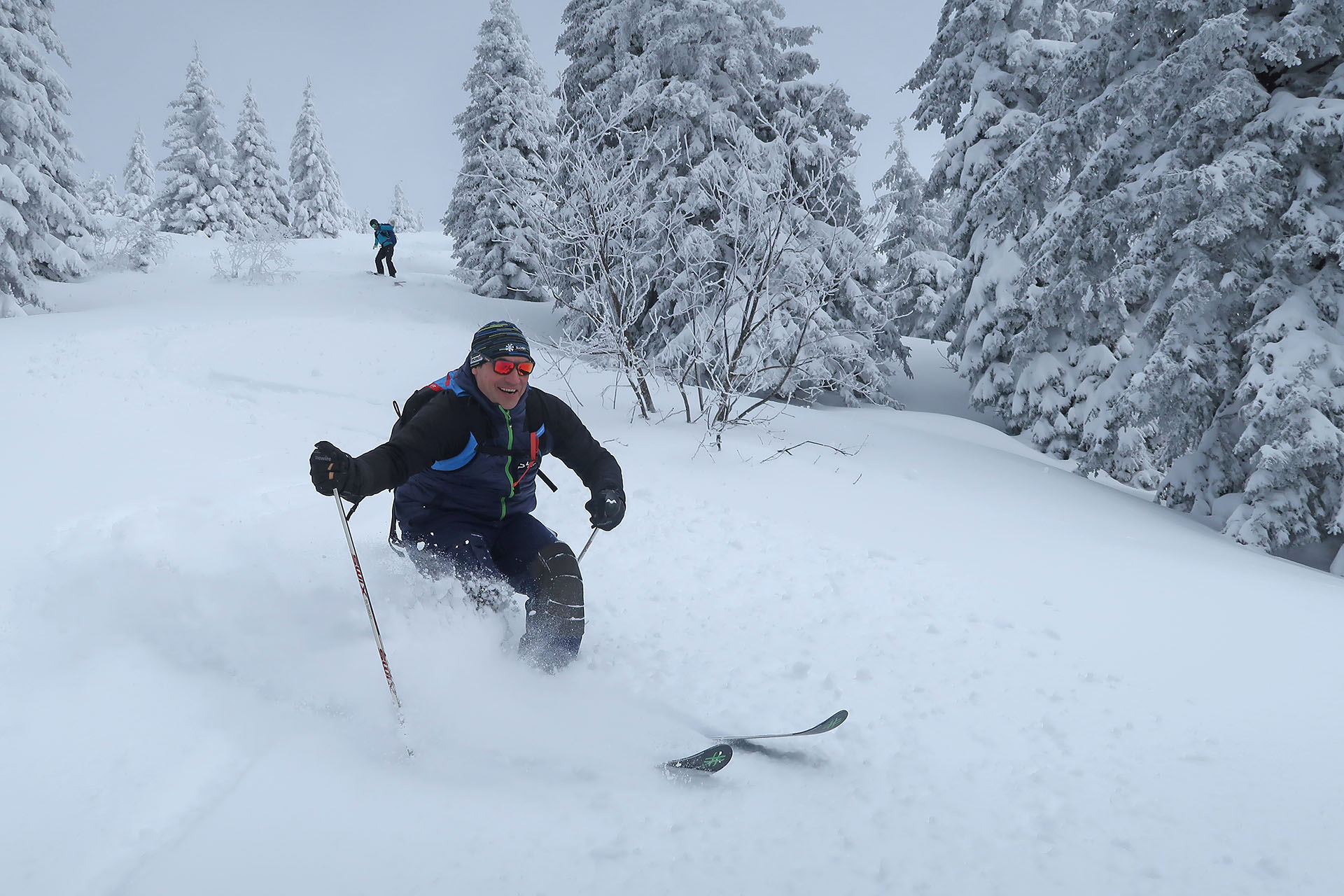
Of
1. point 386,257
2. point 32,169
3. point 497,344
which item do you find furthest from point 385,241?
point 497,344

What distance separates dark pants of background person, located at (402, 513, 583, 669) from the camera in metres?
3.81

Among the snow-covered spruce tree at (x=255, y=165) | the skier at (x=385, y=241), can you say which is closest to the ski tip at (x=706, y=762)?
the skier at (x=385, y=241)

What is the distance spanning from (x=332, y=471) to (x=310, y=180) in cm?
5525

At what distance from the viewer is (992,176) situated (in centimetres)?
1463

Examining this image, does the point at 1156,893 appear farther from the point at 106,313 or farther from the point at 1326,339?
the point at 106,313

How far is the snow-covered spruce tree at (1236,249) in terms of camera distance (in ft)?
26.4

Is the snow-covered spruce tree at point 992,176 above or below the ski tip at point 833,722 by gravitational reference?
above

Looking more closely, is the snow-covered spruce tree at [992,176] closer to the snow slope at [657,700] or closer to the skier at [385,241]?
the snow slope at [657,700]

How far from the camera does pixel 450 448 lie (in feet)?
12.5

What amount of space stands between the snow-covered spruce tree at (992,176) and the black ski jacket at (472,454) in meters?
12.8

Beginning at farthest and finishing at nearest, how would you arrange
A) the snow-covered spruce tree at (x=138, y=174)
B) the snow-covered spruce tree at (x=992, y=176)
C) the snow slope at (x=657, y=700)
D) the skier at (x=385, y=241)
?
the snow-covered spruce tree at (x=138, y=174)
the skier at (x=385, y=241)
the snow-covered spruce tree at (x=992, y=176)
the snow slope at (x=657, y=700)

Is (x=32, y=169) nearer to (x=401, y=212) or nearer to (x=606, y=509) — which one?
(x=606, y=509)

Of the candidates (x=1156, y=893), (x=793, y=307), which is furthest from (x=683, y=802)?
(x=793, y=307)

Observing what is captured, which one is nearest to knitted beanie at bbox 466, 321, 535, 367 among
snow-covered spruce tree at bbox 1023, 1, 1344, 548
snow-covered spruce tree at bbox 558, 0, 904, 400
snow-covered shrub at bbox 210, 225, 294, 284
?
snow-covered spruce tree at bbox 1023, 1, 1344, 548
